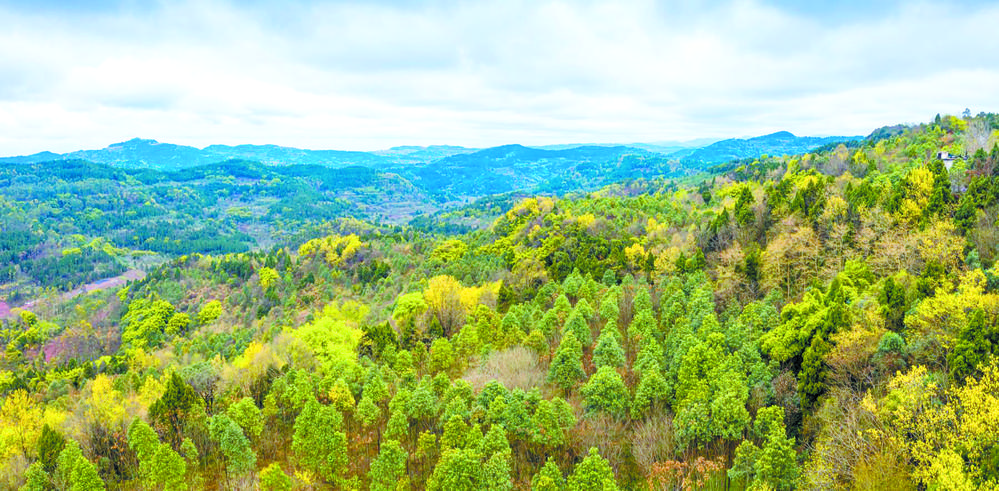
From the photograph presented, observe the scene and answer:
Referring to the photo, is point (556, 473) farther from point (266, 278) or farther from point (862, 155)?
point (266, 278)

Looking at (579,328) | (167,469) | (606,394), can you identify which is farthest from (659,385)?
(167,469)

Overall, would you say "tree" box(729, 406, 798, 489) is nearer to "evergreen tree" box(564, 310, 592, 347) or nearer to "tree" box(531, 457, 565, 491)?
"tree" box(531, 457, 565, 491)

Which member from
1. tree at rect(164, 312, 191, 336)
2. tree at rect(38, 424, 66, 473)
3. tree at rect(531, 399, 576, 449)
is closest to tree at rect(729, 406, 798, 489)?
tree at rect(531, 399, 576, 449)

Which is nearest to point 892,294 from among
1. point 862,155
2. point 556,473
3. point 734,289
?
point 734,289

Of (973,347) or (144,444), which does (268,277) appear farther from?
(973,347)

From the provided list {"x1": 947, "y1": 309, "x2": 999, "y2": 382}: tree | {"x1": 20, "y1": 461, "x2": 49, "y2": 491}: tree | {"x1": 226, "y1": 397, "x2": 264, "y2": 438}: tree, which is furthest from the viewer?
{"x1": 226, "y1": 397, "x2": 264, "y2": 438}: tree

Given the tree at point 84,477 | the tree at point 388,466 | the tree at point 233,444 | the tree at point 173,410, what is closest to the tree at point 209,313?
the tree at point 173,410
